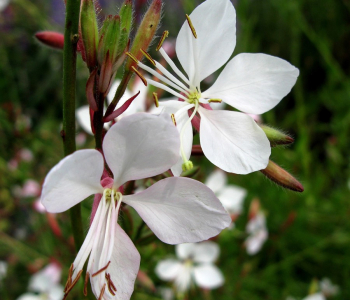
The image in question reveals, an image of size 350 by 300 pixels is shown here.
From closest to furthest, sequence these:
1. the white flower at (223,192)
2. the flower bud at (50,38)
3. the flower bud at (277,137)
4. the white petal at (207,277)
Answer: the flower bud at (277,137) → the flower bud at (50,38) → the white petal at (207,277) → the white flower at (223,192)

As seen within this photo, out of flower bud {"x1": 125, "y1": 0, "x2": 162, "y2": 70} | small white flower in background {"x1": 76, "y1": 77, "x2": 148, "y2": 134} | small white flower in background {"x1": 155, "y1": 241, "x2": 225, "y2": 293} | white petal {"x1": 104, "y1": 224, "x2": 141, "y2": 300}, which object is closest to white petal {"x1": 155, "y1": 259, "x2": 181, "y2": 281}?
small white flower in background {"x1": 155, "y1": 241, "x2": 225, "y2": 293}

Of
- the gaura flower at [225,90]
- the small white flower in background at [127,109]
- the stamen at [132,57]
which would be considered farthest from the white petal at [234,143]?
the small white flower in background at [127,109]

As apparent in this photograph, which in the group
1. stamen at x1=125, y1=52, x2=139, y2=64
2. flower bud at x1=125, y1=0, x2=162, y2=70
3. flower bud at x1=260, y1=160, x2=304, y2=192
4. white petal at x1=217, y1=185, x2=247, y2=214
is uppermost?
flower bud at x1=125, y1=0, x2=162, y2=70

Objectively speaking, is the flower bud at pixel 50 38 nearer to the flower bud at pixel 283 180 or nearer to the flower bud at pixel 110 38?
the flower bud at pixel 110 38

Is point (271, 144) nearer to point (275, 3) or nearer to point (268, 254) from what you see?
point (268, 254)

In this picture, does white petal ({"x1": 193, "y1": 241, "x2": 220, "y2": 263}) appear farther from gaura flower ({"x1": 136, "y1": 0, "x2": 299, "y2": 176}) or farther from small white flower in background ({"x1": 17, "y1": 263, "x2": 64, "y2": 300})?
gaura flower ({"x1": 136, "y1": 0, "x2": 299, "y2": 176})
